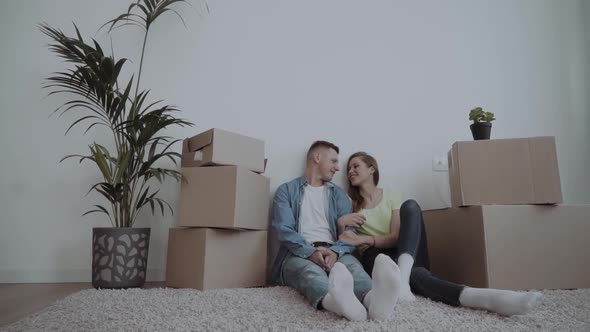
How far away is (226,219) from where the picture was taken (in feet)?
4.92

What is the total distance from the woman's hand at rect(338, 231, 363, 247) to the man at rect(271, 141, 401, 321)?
24 millimetres

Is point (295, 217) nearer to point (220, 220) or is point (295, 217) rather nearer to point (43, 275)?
point (220, 220)

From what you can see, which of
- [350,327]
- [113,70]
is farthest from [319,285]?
[113,70]

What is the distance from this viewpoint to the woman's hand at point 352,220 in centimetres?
167

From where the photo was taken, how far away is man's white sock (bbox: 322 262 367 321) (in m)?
0.95

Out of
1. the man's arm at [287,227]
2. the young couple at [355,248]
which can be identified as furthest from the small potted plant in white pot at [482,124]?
the man's arm at [287,227]

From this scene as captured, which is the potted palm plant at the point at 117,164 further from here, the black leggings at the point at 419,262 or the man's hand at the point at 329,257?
the black leggings at the point at 419,262

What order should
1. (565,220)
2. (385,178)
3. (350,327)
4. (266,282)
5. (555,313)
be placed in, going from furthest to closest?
(385,178) → (266,282) → (565,220) → (555,313) → (350,327)

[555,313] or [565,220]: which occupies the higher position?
[565,220]

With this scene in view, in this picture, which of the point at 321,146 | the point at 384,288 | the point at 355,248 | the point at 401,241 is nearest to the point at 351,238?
the point at 355,248

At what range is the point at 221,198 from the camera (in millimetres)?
1535

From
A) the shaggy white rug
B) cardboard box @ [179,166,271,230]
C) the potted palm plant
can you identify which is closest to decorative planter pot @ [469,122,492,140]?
the shaggy white rug

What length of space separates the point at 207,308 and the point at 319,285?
37 centimetres

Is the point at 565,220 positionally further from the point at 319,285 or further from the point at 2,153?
the point at 2,153
